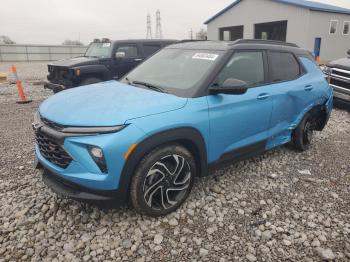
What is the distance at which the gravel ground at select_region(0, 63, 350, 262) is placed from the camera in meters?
2.55

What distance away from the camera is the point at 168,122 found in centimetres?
266

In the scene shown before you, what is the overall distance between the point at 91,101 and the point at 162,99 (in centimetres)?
73

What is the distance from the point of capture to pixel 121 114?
2.54m

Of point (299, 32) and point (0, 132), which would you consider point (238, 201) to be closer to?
point (0, 132)

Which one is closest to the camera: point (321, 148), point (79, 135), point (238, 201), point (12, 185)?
point (79, 135)

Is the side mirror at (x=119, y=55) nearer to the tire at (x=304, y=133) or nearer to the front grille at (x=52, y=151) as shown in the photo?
the tire at (x=304, y=133)

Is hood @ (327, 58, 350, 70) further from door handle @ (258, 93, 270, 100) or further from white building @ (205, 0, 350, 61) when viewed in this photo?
white building @ (205, 0, 350, 61)

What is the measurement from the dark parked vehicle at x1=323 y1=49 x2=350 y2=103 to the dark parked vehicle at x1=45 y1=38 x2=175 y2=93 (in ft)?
16.1

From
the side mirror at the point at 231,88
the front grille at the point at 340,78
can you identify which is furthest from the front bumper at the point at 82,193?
the front grille at the point at 340,78

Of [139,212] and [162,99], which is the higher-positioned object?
[162,99]

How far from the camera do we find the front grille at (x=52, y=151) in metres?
2.54

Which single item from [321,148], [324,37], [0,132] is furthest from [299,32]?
[0,132]

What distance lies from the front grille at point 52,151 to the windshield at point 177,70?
124 cm

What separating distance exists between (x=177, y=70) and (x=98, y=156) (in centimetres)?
156
